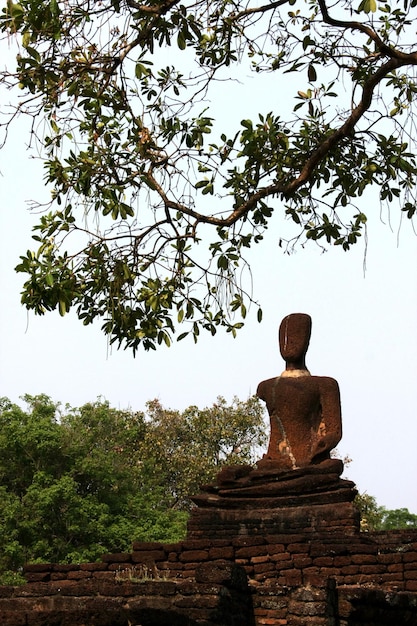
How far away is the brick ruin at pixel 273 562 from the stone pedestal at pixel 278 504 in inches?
0.5

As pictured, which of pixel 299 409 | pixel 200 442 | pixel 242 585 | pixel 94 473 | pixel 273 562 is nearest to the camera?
pixel 242 585

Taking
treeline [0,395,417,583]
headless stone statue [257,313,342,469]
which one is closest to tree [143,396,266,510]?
treeline [0,395,417,583]

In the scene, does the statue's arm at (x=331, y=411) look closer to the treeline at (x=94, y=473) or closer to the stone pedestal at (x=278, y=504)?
the stone pedestal at (x=278, y=504)

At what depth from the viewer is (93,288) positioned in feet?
33.3

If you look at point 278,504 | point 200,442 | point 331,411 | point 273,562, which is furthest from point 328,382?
point 200,442

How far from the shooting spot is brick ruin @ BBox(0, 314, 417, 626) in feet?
25.7

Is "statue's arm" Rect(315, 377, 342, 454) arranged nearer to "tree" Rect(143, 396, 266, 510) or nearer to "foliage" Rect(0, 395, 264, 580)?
"foliage" Rect(0, 395, 264, 580)

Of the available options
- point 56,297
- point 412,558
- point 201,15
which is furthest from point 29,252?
point 412,558

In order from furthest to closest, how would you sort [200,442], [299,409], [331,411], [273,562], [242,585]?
1. [200,442]
2. [299,409]
3. [331,411]
4. [273,562]
5. [242,585]

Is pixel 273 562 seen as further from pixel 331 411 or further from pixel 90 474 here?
pixel 90 474

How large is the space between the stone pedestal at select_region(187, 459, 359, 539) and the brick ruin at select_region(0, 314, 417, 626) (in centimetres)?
1

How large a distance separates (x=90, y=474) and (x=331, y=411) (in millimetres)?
14437

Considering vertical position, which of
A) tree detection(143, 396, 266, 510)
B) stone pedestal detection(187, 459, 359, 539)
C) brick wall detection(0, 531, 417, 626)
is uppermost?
tree detection(143, 396, 266, 510)

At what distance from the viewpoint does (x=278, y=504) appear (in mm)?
11844
